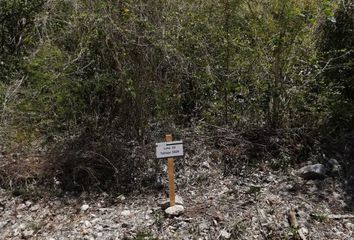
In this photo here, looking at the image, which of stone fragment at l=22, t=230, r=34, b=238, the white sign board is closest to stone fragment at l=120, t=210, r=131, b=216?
the white sign board

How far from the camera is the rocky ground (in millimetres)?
3869

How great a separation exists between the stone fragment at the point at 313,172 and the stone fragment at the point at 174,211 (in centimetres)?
139

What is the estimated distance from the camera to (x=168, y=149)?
13.0 feet

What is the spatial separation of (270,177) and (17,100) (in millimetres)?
2986

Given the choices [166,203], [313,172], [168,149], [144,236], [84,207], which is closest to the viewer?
[144,236]

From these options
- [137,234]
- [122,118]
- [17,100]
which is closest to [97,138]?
[122,118]

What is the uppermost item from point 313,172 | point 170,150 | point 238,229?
point 170,150

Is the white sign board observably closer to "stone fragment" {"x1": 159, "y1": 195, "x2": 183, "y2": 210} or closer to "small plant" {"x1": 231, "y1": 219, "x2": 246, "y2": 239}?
"stone fragment" {"x1": 159, "y1": 195, "x2": 183, "y2": 210}

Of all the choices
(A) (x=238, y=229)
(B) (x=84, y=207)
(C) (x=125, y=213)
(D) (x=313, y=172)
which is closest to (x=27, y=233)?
(B) (x=84, y=207)

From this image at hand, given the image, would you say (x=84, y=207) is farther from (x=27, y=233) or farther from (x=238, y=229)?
(x=238, y=229)

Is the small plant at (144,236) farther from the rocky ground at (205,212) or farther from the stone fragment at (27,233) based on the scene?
the stone fragment at (27,233)

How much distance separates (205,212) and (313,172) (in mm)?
1278

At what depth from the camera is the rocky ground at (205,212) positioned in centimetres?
387

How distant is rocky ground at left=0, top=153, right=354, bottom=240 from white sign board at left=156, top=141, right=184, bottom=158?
53 centimetres
